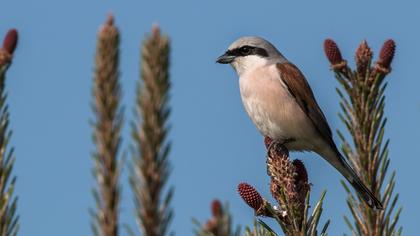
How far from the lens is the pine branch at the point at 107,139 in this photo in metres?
1.06

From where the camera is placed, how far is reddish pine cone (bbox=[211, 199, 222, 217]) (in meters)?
0.95

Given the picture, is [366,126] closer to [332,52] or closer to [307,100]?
[332,52]

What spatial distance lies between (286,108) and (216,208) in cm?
405

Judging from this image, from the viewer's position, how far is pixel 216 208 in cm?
96

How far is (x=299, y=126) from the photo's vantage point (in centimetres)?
497

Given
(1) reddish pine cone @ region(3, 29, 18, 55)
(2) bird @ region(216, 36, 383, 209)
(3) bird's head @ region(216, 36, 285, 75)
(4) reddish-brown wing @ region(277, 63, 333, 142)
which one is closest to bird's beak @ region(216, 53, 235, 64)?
(3) bird's head @ region(216, 36, 285, 75)

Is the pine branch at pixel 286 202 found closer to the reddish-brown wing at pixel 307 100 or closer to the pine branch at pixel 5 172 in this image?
the pine branch at pixel 5 172

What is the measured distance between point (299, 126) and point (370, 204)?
2.96 m

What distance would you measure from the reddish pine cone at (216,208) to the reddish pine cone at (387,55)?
4.82 feet

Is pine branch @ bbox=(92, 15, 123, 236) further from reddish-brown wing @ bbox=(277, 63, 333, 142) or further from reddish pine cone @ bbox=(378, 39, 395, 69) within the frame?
→ reddish-brown wing @ bbox=(277, 63, 333, 142)

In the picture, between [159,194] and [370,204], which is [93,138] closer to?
[159,194]

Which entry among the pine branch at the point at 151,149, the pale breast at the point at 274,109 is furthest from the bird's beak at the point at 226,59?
→ the pine branch at the point at 151,149

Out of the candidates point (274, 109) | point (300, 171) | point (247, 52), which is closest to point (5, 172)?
point (300, 171)

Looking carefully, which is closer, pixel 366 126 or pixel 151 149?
pixel 151 149
